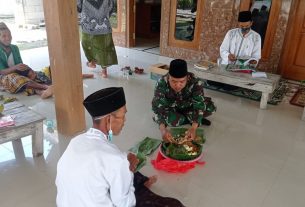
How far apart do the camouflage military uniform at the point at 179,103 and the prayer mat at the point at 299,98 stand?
1.72m

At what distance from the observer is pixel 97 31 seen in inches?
166

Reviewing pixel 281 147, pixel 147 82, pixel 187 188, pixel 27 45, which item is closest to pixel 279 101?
pixel 281 147

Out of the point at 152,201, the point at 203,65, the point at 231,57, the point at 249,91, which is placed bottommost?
the point at 249,91

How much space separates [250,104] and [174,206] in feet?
8.36

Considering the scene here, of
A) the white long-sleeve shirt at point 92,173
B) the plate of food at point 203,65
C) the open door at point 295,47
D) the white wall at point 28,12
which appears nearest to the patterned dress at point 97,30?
the plate of food at point 203,65

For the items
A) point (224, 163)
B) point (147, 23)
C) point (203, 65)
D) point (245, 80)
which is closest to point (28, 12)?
point (147, 23)

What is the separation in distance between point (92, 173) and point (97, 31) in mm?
3459

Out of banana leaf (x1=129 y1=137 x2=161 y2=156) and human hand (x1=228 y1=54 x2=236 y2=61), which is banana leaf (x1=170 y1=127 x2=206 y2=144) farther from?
human hand (x1=228 y1=54 x2=236 y2=61)

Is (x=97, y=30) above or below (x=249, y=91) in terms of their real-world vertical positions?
above

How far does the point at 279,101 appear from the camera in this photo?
3.78 m

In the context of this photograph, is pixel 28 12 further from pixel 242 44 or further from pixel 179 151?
pixel 179 151

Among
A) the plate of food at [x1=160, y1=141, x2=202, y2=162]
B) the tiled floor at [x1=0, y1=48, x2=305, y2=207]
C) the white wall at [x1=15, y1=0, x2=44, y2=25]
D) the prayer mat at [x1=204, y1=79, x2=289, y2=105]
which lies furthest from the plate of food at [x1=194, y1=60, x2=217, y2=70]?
the white wall at [x1=15, y1=0, x2=44, y2=25]

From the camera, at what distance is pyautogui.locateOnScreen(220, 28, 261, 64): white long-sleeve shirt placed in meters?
3.89

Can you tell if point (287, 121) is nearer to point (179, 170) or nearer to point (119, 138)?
point (179, 170)
